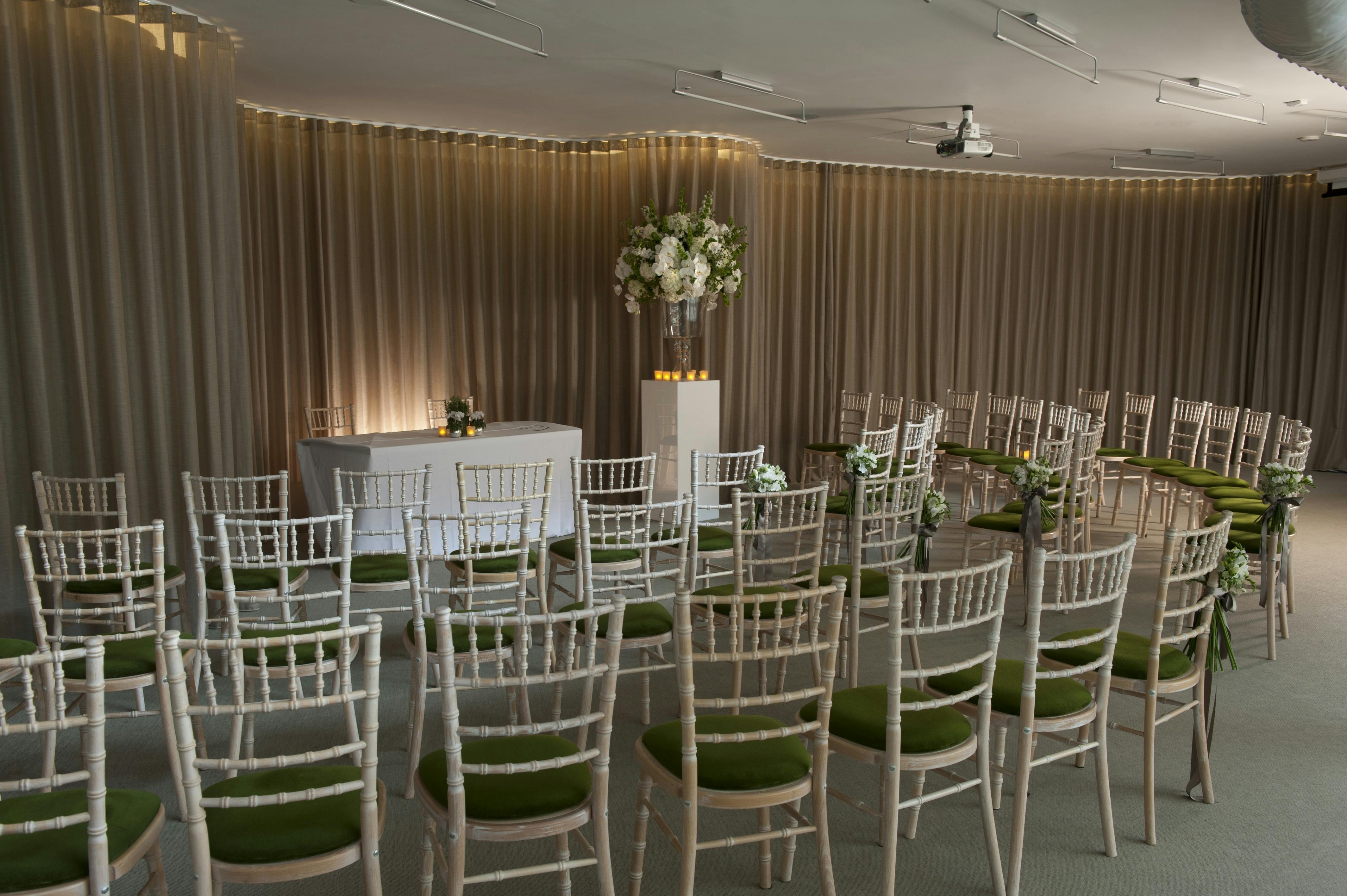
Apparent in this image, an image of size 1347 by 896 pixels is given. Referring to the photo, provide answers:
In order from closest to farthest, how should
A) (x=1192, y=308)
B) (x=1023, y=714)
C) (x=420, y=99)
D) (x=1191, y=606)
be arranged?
(x=1023, y=714)
(x=1191, y=606)
(x=420, y=99)
(x=1192, y=308)

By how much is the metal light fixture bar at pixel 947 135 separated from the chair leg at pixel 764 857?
667 centimetres

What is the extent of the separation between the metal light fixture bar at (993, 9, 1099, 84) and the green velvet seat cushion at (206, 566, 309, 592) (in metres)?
4.61

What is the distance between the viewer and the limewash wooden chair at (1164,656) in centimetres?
313

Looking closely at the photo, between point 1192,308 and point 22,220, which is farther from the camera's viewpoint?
point 1192,308

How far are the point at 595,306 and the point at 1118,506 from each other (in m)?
5.24

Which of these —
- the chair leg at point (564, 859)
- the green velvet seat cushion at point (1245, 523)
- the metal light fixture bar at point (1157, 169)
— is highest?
the metal light fixture bar at point (1157, 169)

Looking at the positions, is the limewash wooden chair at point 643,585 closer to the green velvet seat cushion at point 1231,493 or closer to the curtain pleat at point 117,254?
the curtain pleat at point 117,254

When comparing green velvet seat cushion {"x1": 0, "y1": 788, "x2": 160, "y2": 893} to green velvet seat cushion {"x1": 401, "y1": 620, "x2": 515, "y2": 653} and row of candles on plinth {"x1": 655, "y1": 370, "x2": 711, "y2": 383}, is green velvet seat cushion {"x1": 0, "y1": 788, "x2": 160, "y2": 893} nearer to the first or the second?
green velvet seat cushion {"x1": 401, "y1": 620, "x2": 515, "y2": 653}

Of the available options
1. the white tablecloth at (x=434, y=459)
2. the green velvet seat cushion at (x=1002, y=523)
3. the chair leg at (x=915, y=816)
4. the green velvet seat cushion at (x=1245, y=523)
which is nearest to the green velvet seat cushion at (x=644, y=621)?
the chair leg at (x=915, y=816)

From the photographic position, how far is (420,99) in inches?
291

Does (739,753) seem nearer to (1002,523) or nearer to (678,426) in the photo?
(1002,523)

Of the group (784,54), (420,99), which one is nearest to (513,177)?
(420,99)

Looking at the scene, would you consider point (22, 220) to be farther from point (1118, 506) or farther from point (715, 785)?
point (1118, 506)

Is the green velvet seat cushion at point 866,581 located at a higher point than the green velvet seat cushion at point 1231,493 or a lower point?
lower
